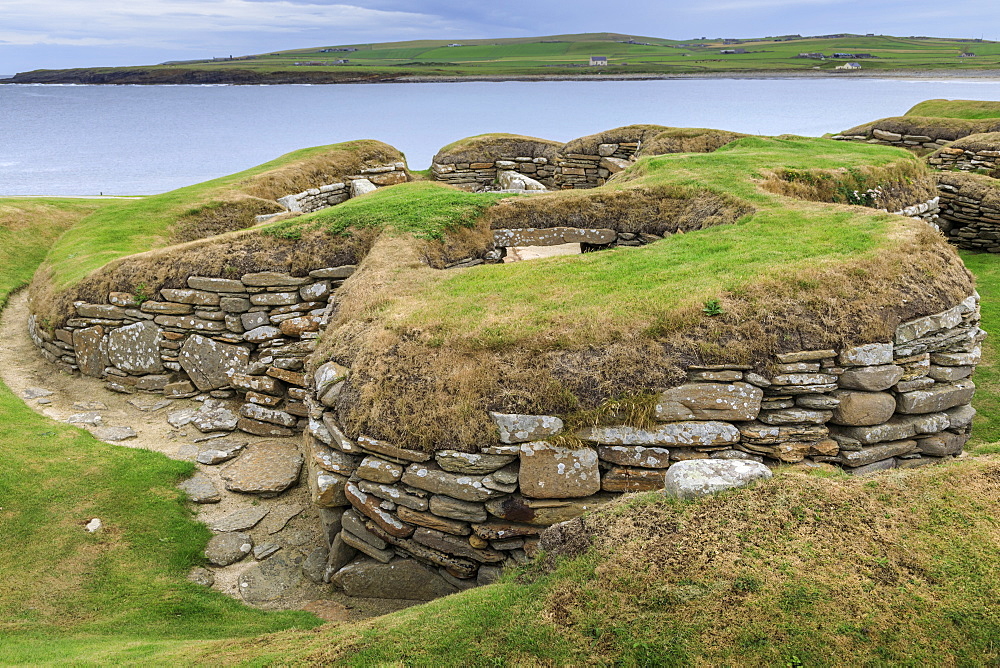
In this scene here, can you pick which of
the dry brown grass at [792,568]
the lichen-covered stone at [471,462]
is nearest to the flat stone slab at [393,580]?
the lichen-covered stone at [471,462]

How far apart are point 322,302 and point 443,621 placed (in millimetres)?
9158

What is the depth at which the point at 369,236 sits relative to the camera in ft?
45.1

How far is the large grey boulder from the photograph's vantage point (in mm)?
5676

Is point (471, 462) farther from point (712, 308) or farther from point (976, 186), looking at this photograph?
point (976, 186)

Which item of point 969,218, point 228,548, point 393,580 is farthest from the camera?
point 969,218

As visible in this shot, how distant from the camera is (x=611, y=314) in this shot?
855cm

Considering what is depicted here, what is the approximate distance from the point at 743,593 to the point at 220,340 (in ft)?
38.1

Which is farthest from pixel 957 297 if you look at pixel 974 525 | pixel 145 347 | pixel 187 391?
pixel 145 347

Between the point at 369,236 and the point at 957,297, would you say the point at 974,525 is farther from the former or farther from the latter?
the point at 369,236

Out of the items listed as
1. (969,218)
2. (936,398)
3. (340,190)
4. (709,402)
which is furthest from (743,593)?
(340,190)

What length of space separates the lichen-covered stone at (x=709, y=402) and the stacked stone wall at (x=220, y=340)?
7.05 m

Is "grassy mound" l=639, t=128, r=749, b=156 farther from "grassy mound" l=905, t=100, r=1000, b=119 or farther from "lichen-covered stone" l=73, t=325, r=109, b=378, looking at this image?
"lichen-covered stone" l=73, t=325, r=109, b=378

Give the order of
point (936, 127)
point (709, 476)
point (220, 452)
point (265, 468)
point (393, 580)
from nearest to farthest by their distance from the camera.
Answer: point (709, 476), point (393, 580), point (265, 468), point (220, 452), point (936, 127)

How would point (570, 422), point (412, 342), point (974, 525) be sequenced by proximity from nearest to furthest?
point (974, 525)
point (570, 422)
point (412, 342)
